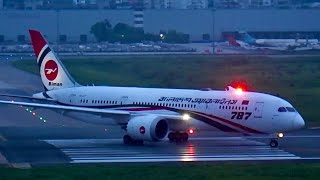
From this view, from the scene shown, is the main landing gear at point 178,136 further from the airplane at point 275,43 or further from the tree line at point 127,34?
the tree line at point 127,34

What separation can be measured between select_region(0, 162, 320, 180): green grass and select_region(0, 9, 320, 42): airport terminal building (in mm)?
130606

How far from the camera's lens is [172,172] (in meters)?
32.4

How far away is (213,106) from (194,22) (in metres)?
126

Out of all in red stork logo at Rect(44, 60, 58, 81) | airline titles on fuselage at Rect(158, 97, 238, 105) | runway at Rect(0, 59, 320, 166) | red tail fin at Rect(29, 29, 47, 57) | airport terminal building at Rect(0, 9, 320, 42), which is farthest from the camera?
airport terminal building at Rect(0, 9, 320, 42)

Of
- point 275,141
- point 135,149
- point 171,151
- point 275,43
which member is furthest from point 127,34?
point 171,151

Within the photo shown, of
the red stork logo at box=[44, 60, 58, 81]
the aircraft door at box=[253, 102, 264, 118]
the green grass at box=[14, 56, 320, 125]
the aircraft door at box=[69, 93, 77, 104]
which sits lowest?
the green grass at box=[14, 56, 320, 125]

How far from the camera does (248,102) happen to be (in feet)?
141

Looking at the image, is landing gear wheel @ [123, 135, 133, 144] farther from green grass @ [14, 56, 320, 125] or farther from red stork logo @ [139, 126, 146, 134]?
green grass @ [14, 56, 320, 125]

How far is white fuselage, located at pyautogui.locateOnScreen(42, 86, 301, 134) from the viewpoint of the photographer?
140 feet

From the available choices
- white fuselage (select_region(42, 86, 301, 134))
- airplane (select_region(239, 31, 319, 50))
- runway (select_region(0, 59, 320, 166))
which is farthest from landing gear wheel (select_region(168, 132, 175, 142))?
airplane (select_region(239, 31, 319, 50))

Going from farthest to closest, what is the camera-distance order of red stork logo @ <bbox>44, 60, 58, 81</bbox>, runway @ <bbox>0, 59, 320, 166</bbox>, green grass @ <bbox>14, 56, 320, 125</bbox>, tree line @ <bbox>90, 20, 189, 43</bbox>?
tree line @ <bbox>90, 20, 189, 43</bbox> → green grass @ <bbox>14, 56, 320, 125</bbox> → red stork logo @ <bbox>44, 60, 58, 81</bbox> → runway @ <bbox>0, 59, 320, 166</bbox>

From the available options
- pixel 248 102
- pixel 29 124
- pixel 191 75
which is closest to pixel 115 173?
pixel 248 102

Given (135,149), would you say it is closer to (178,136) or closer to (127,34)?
(178,136)

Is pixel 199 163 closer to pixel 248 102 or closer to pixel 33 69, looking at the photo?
pixel 248 102
